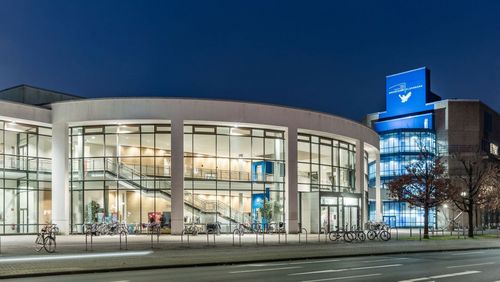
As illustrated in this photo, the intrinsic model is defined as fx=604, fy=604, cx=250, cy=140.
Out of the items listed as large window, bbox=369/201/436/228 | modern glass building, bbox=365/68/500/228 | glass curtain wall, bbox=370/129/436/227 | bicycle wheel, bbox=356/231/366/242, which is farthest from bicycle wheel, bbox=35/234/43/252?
glass curtain wall, bbox=370/129/436/227

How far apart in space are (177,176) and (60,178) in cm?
892

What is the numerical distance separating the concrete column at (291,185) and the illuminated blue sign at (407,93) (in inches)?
2036

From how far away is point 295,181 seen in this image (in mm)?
48094

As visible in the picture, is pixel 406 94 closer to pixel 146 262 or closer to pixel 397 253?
pixel 397 253

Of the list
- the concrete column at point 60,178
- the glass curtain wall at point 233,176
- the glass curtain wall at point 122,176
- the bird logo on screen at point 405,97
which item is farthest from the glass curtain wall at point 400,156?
the concrete column at point 60,178

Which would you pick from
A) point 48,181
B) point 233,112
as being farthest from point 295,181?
point 48,181

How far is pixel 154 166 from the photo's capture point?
44.8 meters

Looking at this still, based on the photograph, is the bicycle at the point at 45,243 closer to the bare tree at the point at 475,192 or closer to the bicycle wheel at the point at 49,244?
the bicycle wheel at the point at 49,244

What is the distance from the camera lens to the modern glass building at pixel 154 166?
146 ft

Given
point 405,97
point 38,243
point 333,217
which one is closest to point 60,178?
point 38,243

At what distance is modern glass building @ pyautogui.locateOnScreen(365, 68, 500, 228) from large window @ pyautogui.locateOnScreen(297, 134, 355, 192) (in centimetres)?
3244

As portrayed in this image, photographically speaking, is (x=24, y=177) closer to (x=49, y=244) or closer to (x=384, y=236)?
(x=49, y=244)

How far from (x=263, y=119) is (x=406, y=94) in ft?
183

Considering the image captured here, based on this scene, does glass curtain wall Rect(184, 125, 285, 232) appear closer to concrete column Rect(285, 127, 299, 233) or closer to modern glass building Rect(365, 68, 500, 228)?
concrete column Rect(285, 127, 299, 233)
